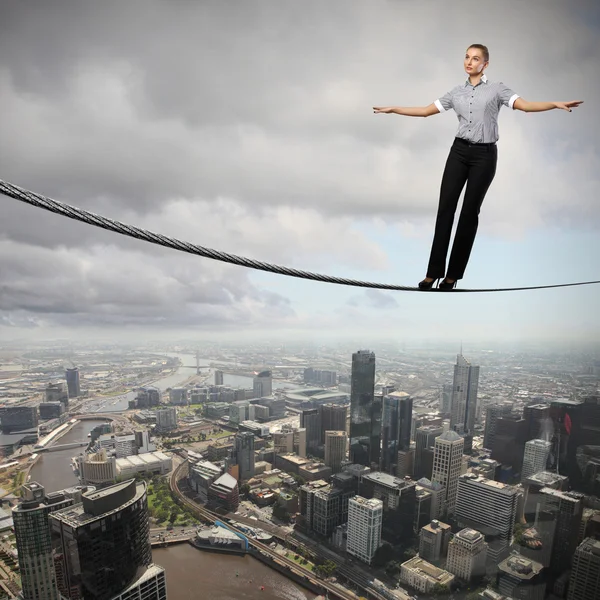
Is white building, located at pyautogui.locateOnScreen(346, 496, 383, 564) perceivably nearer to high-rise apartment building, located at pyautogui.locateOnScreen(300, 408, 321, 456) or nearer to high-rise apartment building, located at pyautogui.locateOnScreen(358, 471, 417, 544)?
high-rise apartment building, located at pyautogui.locateOnScreen(358, 471, 417, 544)

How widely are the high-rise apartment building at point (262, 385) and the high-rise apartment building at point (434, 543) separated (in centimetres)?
1543

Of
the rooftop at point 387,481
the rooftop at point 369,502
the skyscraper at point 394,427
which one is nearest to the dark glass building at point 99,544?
the rooftop at point 369,502

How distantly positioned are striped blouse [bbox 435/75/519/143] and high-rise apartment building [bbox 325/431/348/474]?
566 inches

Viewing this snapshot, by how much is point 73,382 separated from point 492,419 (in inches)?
804

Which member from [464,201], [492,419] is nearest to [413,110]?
[464,201]

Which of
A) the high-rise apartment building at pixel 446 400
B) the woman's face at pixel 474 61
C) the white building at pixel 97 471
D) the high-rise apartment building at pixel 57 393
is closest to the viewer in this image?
the woman's face at pixel 474 61

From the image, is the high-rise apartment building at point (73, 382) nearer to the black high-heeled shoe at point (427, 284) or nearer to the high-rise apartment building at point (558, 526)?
the high-rise apartment building at point (558, 526)

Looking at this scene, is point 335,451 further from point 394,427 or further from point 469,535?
point 469,535

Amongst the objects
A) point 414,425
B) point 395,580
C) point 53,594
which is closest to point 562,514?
point 395,580

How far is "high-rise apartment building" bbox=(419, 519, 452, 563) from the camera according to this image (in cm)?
872

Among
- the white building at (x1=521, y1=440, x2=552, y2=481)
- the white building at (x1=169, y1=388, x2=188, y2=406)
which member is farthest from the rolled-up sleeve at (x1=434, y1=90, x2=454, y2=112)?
the white building at (x1=169, y1=388, x2=188, y2=406)

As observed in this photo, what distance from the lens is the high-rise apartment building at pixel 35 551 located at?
6.86 metres

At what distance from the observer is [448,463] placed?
37.5 feet

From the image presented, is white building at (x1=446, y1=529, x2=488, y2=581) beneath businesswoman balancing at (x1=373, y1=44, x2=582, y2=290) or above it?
beneath
